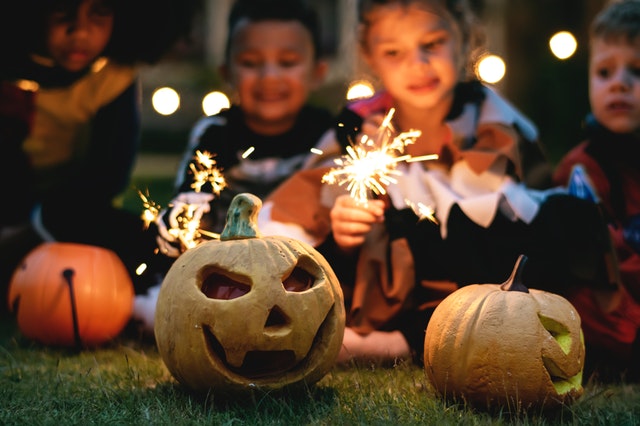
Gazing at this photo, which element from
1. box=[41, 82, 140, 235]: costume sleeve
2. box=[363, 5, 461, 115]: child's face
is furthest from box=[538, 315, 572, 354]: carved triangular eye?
box=[41, 82, 140, 235]: costume sleeve

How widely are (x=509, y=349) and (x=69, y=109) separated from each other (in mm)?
3087

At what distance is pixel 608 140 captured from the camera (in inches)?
150

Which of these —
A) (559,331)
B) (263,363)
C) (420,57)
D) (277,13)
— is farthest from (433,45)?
(263,363)

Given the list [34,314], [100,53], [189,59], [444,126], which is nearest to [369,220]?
[444,126]

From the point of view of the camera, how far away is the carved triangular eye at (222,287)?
8.50 feet

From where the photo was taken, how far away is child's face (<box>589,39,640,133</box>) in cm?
375

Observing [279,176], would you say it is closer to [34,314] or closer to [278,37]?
[278,37]

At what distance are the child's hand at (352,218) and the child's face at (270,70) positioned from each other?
3.64 feet

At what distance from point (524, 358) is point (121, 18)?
314cm

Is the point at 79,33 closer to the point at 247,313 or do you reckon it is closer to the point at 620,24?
the point at 247,313

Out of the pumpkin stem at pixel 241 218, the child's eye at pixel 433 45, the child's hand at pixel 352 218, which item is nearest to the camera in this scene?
the pumpkin stem at pixel 241 218

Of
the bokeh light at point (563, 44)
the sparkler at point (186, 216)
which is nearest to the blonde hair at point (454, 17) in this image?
the bokeh light at point (563, 44)

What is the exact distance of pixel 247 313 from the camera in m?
2.51

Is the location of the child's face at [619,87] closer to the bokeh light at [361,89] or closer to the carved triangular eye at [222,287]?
Answer: the bokeh light at [361,89]
